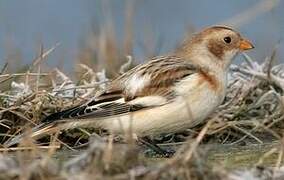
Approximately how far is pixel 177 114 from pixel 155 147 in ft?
1.11

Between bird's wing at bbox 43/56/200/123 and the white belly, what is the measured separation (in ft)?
0.13

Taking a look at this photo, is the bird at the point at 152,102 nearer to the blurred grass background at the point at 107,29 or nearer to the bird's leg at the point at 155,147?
the bird's leg at the point at 155,147

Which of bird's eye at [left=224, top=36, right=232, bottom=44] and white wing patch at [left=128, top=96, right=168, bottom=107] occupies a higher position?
bird's eye at [left=224, top=36, right=232, bottom=44]

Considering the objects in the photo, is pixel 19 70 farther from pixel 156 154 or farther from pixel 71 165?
pixel 71 165

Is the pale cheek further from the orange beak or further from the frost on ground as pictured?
the frost on ground

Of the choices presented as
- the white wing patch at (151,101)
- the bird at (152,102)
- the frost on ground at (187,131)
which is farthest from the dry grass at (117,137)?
the white wing patch at (151,101)

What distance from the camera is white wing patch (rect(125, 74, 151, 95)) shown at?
194 inches

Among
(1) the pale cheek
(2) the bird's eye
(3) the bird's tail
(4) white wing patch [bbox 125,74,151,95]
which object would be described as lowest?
(3) the bird's tail

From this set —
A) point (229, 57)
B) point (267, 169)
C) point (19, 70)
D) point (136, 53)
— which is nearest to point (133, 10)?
point (136, 53)

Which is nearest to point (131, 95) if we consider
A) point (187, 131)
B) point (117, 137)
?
point (117, 137)

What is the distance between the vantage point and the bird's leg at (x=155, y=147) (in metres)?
4.85

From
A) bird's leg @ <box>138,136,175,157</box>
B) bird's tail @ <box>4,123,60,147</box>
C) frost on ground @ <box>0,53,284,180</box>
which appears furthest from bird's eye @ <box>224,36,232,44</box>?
bird's tail @ <box>4,123,60,147</box>

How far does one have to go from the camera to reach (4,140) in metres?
5.12

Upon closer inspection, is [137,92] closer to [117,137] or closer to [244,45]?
[117,137]
